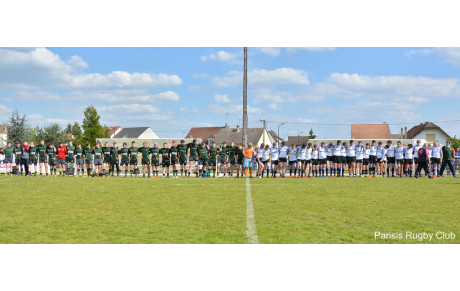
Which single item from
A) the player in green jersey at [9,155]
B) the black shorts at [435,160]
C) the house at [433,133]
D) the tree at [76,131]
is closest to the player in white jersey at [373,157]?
the black shorts at [435,160]

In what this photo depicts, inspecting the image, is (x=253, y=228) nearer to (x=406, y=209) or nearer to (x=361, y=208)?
(x=361, y=208)

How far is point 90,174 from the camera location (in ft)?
74.7

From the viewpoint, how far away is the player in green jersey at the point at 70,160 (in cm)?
2297

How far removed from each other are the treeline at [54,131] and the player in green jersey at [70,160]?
90.4ft

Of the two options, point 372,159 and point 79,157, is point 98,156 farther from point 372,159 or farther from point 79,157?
point 372,159

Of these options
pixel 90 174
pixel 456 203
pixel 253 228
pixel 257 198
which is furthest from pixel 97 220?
pixel 90 174

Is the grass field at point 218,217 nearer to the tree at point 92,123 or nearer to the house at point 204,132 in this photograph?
the tree at point 92,123

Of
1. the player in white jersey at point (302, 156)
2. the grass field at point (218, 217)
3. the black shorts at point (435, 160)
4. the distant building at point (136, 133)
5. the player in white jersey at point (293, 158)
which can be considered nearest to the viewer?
the grass field at point (218, 217)

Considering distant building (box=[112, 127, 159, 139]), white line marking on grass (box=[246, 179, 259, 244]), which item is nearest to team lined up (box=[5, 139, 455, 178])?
white line marking on grass (box=[246, 179, 259, 244])

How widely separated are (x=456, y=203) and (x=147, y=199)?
805 centimetres

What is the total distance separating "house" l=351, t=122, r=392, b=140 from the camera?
250ft

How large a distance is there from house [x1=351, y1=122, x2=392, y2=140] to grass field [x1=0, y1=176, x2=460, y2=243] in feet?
222

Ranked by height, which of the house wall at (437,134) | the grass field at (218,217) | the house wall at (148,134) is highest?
the house wall at (148,134)

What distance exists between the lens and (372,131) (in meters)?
76.9
